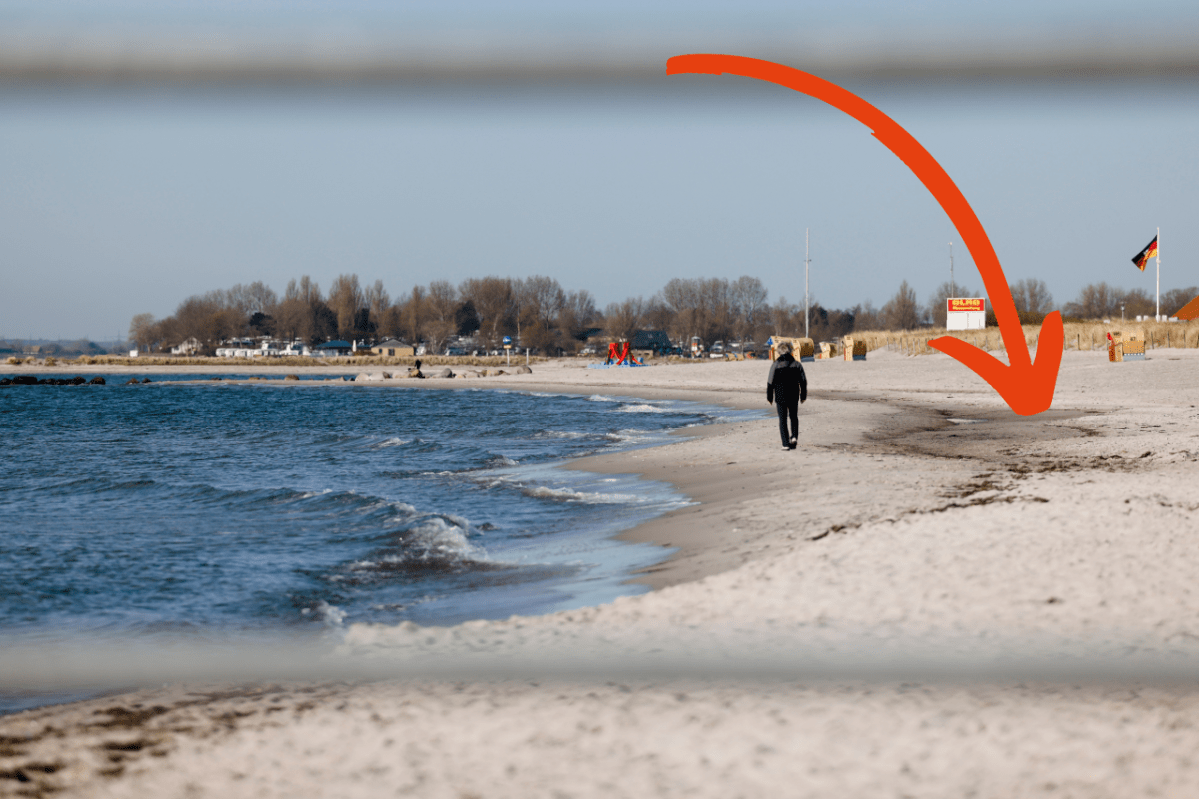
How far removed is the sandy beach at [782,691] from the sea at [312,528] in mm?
1443

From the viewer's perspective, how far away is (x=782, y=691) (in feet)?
Result: 12.7

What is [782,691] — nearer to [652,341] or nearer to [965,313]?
[965,313]

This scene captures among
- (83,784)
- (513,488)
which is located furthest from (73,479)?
(83,784)

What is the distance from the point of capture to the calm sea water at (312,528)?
813 cm

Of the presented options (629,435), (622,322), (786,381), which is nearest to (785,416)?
(786,381)

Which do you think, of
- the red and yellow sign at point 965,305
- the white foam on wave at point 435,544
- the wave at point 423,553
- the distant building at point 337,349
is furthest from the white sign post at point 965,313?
the distant building at point 337,349

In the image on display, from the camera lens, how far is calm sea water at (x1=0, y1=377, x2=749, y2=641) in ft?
26.7

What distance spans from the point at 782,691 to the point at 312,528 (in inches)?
394

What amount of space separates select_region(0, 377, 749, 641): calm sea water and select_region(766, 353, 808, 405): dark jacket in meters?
2.53

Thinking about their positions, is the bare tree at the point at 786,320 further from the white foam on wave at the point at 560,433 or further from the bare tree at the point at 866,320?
the white foam on wave at the point at 560,433

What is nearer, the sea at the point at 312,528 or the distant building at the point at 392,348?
the sea at the point at 312,528

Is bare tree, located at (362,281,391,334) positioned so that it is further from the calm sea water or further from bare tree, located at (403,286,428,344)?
the calm sea water

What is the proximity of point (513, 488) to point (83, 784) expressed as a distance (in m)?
11.7

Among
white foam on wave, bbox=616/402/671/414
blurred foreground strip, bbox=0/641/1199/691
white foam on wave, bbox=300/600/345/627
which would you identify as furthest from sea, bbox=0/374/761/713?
white foam on wave, bbox=616/402/671/414
